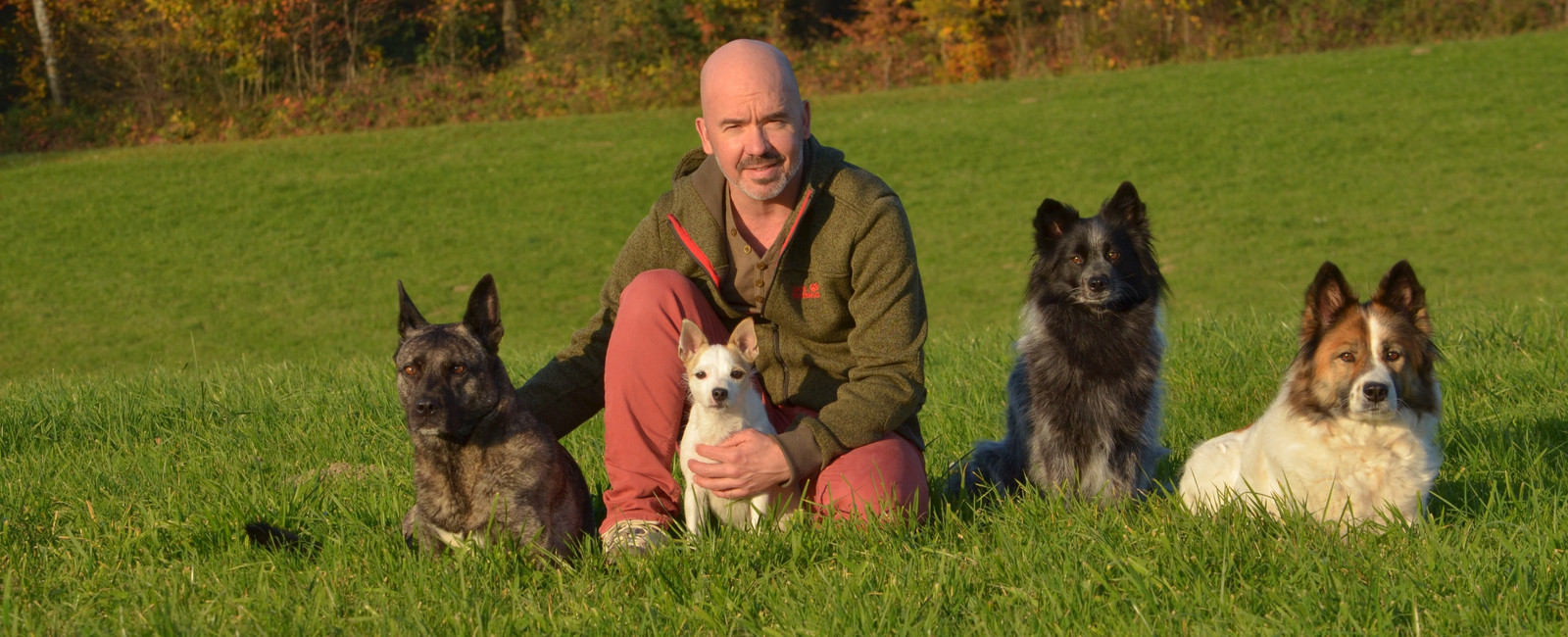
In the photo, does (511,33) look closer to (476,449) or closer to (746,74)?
(746,74)

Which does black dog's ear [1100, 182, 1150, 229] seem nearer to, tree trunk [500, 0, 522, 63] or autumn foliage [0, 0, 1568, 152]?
autumn foliage [0, 0, 1568, 152]

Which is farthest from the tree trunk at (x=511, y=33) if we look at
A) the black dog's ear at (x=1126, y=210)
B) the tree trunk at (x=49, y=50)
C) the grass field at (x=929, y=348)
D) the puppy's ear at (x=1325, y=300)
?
the puppy's ear at (x=1325, y=300)

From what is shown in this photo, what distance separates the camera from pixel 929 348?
962 centimetres

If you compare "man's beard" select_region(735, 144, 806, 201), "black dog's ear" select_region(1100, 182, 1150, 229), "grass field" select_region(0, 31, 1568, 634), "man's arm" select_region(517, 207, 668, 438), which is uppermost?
"man's beard" select_region(735, 144, 806, 201)

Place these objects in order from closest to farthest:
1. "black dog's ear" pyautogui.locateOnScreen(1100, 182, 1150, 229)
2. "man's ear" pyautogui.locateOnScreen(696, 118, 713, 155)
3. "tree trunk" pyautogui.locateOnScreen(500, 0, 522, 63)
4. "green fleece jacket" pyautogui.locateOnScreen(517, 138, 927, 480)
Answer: "green fleece jacket" pyautogui.locateOnScreen(517, 138, 927, 480) → "man's ear" pyautogui.locateOnScreen(696, 118, 713, 155) → "black dog's ear" pyautogui.locateOnScreen(1100, 182, 1150, 229) → "tree trunk" pyautogui.locateOnScreen(500, 0, 522, 63)

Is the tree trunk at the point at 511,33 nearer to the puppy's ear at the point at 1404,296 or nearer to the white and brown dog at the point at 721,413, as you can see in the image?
the white and brown dog at the point at 721,413

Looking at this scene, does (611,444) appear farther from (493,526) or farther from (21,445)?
(21,445)

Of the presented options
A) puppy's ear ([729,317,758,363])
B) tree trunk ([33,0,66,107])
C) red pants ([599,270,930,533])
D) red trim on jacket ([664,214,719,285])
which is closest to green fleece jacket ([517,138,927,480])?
red trim on jacket ([664,214,719,285])

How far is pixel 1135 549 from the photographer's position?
3840 mm

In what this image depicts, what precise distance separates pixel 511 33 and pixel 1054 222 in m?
39.0

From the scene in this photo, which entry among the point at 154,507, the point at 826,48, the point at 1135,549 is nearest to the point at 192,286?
the point at 154,507

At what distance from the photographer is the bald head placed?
409 centimetres

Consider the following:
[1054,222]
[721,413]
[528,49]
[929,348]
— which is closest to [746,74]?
[721,413]

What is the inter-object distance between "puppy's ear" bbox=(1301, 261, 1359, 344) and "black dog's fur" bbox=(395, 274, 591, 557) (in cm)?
269
